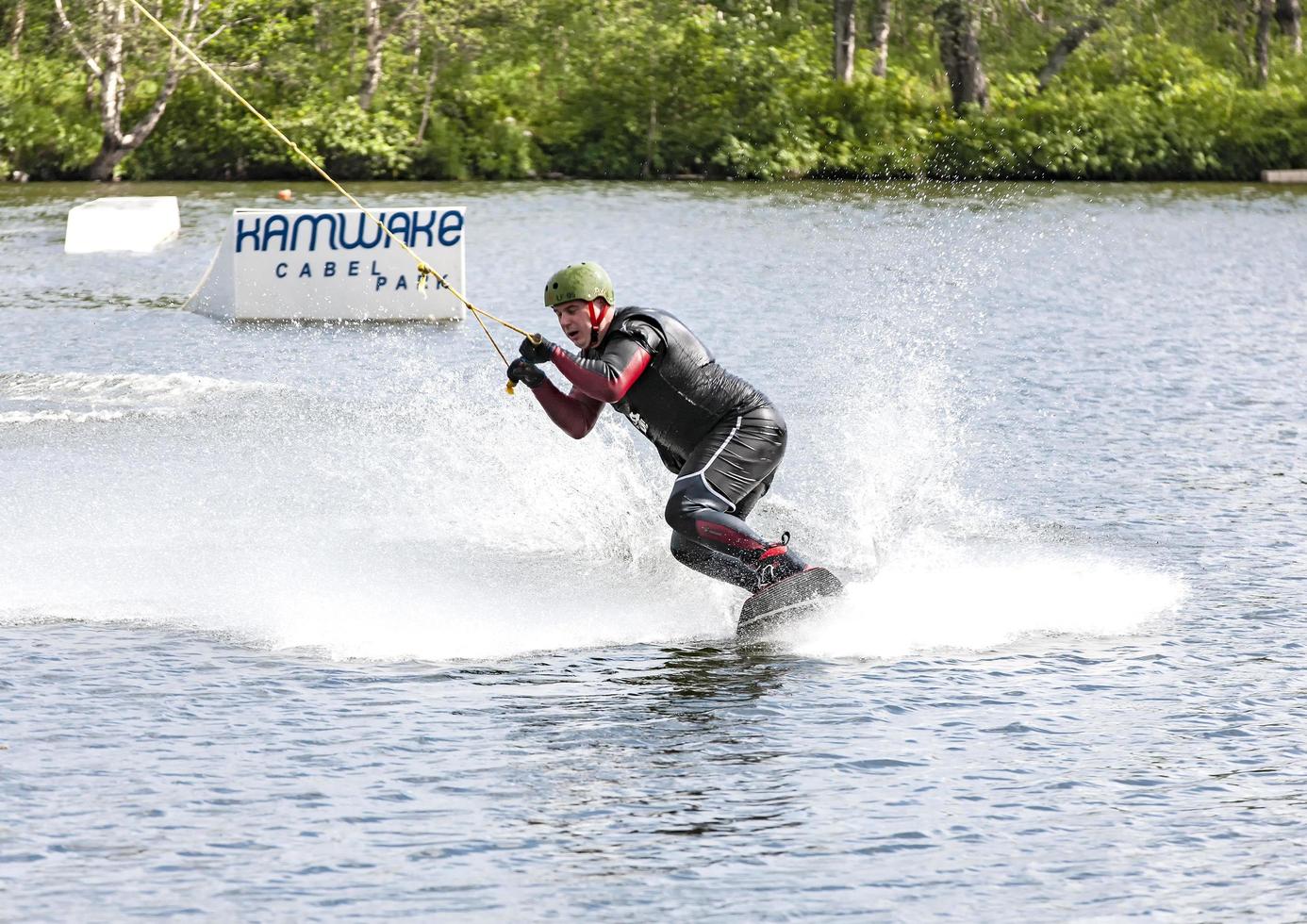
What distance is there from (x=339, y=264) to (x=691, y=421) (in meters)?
11.9

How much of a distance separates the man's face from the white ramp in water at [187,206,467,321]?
37.4 feet

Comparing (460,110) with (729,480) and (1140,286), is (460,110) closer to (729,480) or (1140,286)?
(1140,286)

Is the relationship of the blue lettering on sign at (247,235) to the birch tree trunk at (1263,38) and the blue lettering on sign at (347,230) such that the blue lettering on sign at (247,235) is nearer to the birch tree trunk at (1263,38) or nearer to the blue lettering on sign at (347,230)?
the blue lettering on sign at (347,230)

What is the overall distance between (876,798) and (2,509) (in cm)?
672

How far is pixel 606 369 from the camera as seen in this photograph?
338 inches

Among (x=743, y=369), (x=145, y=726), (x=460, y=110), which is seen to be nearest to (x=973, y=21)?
(x=460, y=110)

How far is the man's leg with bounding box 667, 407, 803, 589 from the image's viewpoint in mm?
8836

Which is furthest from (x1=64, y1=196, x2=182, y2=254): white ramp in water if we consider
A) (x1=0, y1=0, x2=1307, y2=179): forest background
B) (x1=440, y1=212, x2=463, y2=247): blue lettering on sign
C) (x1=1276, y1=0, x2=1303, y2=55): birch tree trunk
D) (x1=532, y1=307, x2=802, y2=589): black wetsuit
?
(x1=1276, y1=0, x2=1303, y2=55): birch tree trunk

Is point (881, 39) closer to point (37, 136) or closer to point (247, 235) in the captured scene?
point (37, 136)

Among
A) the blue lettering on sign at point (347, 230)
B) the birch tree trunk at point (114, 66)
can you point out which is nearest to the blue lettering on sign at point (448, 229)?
the blue lettering on sign at point (347, 230)

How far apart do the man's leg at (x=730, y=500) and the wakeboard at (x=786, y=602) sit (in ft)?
0.19

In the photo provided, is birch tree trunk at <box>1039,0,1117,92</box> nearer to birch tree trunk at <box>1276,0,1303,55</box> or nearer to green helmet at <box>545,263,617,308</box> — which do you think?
birch tree trunk at <box>1276,0,1303,55</box>

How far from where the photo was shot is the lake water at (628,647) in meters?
6.33

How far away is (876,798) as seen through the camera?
6941 millimetres
